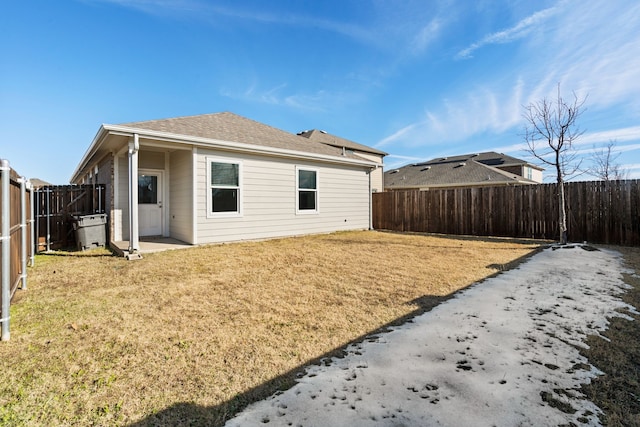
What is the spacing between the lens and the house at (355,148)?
73.4 ft

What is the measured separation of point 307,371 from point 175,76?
14.4m

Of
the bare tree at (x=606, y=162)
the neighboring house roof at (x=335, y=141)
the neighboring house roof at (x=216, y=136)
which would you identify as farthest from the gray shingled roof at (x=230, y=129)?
the bare tree at (x=606, y=162)

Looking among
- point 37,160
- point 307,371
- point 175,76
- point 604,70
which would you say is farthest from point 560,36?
point 37,160

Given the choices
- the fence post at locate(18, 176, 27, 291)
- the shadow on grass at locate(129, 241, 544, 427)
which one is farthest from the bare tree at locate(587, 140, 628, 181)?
the fence post at locate(18, 176, 27, 291)

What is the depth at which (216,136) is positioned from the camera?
8492 mm

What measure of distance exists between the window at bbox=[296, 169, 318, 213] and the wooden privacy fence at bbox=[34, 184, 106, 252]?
21.5 ft

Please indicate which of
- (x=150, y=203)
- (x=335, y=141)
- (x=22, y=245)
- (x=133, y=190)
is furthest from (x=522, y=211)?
(x=335, y=141)

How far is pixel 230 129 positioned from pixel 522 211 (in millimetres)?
10725

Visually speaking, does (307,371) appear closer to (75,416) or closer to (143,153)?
(75,416)

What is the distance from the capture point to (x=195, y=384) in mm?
2123

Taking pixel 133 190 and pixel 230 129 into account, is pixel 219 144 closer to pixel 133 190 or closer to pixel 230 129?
pixel 230 129

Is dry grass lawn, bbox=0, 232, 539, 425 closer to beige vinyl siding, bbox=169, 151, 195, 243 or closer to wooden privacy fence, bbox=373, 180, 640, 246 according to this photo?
beige vinyl siding, bbox=169, 151, 195, 243

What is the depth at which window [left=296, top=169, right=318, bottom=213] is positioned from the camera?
10578 millimetres

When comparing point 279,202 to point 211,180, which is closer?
point 211,180
